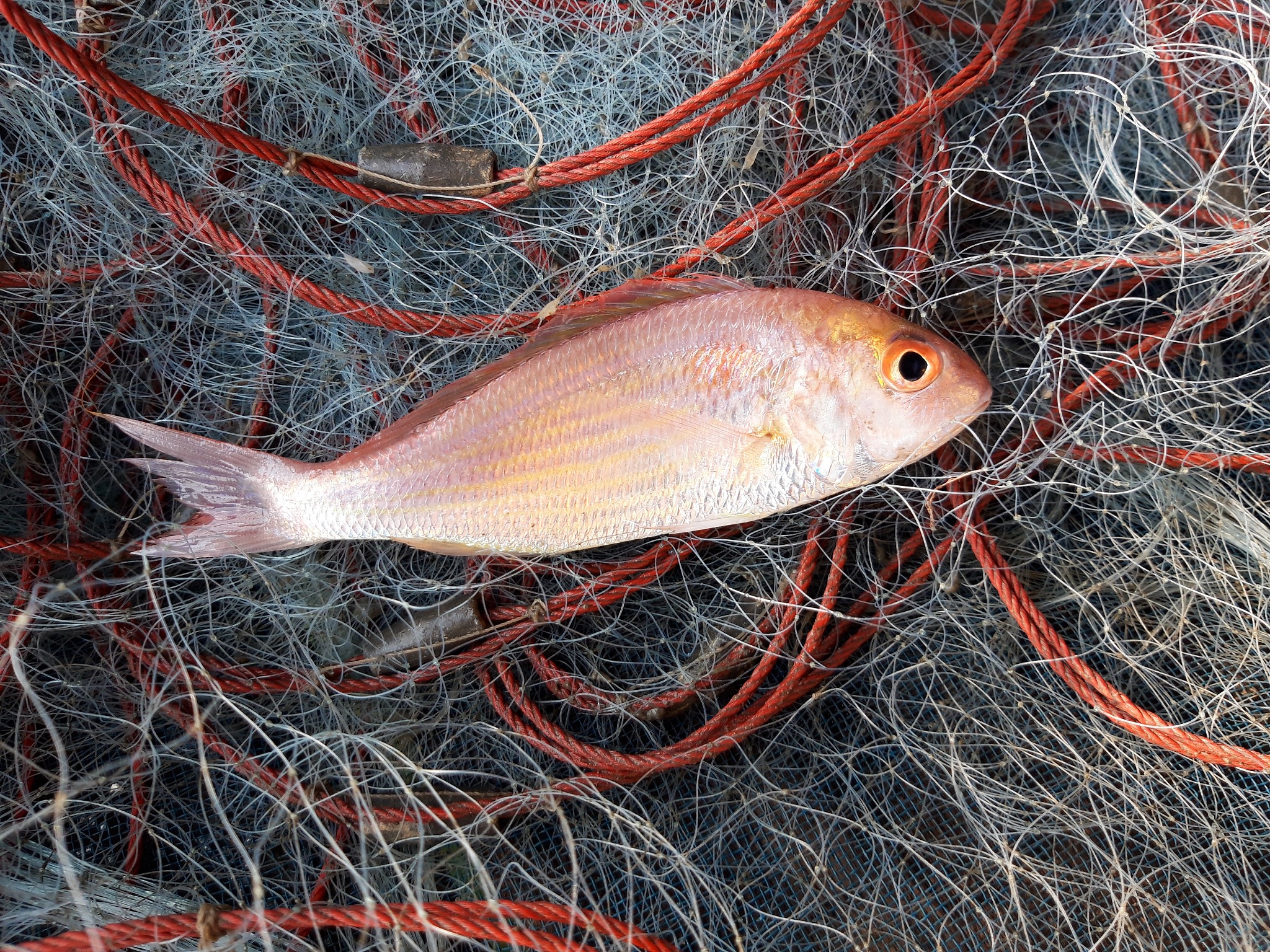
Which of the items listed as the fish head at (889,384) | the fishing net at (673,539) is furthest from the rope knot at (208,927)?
the fish head at (889,384)

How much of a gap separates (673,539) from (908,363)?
2.76 ft

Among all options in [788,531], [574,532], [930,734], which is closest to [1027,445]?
[788,531]

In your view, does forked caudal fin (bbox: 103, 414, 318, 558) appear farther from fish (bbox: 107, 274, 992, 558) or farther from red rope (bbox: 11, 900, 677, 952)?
red rope (bbox: 11, 900, 677, 952)

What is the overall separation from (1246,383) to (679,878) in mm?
2333

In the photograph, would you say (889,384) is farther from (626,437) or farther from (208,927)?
(208,927)

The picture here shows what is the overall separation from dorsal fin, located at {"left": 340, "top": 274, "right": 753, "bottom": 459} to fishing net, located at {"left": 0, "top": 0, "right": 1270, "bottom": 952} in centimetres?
21

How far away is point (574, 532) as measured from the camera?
6.30 feet

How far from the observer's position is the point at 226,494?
1.97 meters

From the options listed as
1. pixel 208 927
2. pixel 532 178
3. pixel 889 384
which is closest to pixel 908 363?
pixel 889 384

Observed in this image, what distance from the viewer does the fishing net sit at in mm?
2025

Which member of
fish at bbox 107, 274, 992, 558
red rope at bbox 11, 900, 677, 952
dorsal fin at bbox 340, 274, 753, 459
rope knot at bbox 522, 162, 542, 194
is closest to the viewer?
red rope at bbox 11, 900, 677, 952

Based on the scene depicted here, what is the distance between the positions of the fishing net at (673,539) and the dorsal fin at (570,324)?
21 centimetres

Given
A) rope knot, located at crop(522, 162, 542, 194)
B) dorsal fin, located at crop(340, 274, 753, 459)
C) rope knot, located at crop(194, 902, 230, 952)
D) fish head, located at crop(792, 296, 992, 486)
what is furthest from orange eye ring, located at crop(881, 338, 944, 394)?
rope knot, located at crop(194, 902, 230, 952)

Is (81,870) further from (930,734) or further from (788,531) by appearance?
(930,734)
